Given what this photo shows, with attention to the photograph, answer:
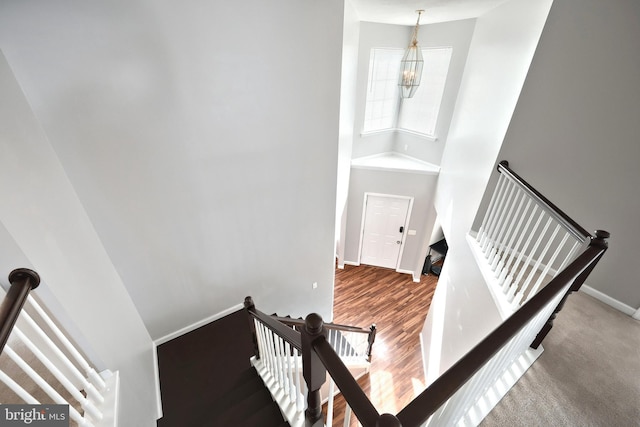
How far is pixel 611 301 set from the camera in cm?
251

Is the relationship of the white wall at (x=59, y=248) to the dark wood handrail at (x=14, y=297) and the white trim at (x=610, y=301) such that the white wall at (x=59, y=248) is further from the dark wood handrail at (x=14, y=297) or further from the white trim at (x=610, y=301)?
the white trim at (x=610, y=301)

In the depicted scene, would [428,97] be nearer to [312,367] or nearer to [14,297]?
[312,367]

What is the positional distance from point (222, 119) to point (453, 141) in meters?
3.86

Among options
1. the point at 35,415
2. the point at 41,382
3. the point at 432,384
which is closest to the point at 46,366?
the point at 41,382

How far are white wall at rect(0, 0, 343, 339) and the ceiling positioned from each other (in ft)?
4.32

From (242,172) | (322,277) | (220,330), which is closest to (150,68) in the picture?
(242,172)

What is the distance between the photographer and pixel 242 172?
2.71 metres

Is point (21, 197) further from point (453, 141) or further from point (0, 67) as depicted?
point (453, 141)

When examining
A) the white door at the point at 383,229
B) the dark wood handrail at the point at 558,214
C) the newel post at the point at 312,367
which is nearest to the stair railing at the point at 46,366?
the newel post at the point at 312,367

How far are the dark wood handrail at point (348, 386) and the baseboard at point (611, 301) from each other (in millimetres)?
3020

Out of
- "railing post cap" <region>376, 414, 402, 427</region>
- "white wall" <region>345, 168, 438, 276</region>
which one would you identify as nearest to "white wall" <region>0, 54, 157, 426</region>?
"railing post cap" <region>376, 414, 402, 427</region>

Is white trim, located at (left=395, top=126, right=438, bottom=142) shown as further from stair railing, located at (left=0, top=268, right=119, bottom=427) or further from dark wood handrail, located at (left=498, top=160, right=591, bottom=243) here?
stair railing, located at (left=0, top=268, right=119, bottom=427)

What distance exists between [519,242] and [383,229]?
4.10 metres

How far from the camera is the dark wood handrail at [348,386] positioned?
0.77 m
